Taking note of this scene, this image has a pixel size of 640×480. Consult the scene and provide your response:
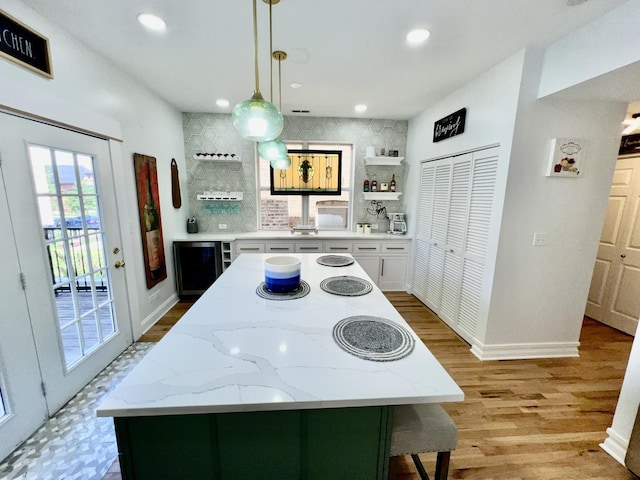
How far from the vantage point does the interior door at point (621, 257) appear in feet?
9.27

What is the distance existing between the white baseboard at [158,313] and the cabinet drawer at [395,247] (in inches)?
117

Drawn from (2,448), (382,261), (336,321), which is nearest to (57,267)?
(2,448)

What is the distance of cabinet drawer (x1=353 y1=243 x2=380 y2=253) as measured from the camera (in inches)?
151

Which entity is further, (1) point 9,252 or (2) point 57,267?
(2) point 57,267

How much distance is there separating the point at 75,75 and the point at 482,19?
2.81 metres

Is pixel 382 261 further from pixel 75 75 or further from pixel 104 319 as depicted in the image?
pixel 75 75

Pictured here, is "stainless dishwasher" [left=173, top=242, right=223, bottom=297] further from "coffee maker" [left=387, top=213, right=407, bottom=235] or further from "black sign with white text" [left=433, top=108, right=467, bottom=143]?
"black sign with white text" [left=433, top=108, right=467, bottom=143]

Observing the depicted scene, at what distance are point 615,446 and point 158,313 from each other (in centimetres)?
394

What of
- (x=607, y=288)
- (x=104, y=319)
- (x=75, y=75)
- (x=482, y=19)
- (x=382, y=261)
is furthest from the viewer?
(x=382, y=261)

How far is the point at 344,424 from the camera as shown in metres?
0.88

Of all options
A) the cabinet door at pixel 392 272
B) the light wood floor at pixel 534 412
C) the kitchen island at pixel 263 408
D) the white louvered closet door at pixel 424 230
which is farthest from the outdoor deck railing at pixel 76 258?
the white louvered closet door at pixel 424 230

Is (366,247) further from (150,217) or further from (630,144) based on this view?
(630,144)

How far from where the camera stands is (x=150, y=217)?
2.89m

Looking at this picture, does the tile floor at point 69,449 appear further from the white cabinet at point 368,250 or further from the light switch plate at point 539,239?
the light switch plate at point 539,239
